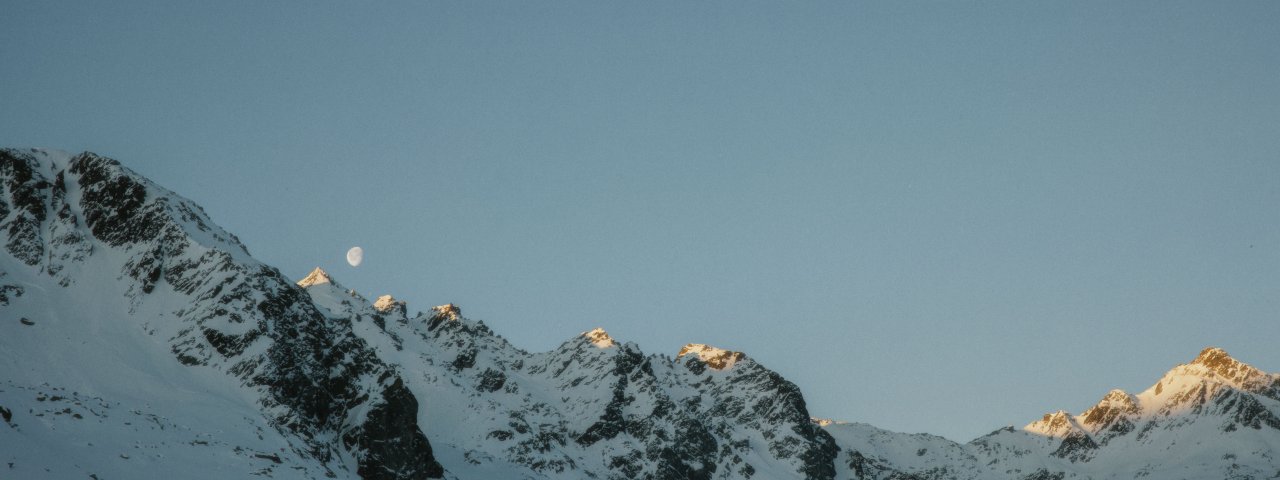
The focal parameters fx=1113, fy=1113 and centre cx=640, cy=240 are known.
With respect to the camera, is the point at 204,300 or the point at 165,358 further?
the point at 204,300

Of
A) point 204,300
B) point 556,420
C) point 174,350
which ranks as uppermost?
point 556,420

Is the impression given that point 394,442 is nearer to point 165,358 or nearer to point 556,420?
point 165,358

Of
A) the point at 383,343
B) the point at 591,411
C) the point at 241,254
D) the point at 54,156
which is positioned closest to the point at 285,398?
the point at 241,254

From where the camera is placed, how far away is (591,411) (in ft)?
603

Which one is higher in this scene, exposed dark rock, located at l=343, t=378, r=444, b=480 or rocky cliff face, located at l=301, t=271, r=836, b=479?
rocky cliff face, located at l=301, t=271, r=836, b=479

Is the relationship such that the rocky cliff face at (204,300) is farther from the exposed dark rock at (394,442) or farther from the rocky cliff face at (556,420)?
the rocky cliff face at (556,420)

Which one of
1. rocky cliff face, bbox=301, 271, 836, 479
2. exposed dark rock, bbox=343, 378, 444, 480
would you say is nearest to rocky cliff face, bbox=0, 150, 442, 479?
exposed dark rock, bbox=343, 378, 444, 480

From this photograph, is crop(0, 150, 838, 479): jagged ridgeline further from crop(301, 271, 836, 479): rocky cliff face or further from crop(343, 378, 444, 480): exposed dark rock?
crop(301, 271, 836, 479): rocky cliff face

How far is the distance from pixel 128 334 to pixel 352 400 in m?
20.8

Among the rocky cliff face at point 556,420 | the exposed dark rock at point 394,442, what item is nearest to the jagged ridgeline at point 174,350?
the exposed dark rock at point 394,442

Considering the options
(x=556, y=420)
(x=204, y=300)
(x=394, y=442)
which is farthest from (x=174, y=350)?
(x=556, y=420)

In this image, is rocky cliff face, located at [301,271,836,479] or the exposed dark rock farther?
rocky cliff face, located at [301,271,836,479]

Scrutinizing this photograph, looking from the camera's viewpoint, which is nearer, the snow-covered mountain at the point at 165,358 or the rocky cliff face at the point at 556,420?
the snow-covered mountain at the point at 165,358

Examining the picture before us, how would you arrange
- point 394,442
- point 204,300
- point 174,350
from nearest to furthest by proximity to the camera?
point 174,350 < point 204,300 < point 394,442
